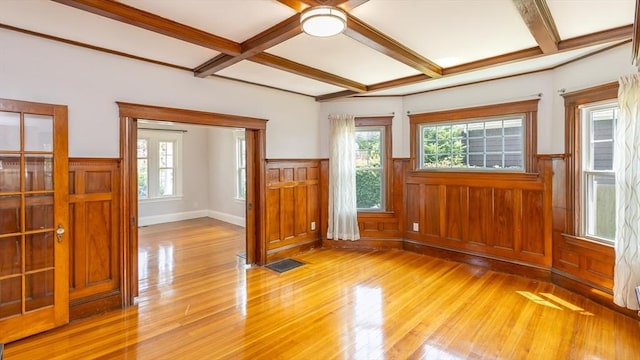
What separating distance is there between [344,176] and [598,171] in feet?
10.1

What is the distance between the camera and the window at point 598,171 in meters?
3.23

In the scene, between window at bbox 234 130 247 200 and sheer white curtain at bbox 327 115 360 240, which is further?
window at bbox 234 130 247 200

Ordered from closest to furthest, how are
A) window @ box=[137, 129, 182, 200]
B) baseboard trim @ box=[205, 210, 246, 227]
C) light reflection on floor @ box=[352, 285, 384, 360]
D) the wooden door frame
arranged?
light reflection on floor @ box=[352, 285, 384, 360] → the wooden door frame → baseboard trim @ box=[205, 210, 246, 227] → window @ box=[137, 129, 182, 200]

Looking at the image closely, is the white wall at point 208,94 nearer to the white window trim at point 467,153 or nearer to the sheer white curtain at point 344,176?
the white window trim at point 467,153

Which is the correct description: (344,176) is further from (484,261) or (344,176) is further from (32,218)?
(32,218)

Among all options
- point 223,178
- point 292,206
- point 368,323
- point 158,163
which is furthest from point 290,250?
point 158,163

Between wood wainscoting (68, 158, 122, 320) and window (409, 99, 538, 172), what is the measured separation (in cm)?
403

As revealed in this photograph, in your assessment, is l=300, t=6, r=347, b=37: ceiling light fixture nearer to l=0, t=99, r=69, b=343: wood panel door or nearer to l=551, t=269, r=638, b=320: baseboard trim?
l=0, t=99, r=69, b=343: wood panel door

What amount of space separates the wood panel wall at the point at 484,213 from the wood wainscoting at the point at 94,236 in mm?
3946

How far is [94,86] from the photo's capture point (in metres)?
3.03

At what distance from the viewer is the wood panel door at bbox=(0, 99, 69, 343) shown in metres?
2.55

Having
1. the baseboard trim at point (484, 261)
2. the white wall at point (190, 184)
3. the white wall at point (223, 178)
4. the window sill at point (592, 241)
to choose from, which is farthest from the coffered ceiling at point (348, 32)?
the white wall at point (190, 184)

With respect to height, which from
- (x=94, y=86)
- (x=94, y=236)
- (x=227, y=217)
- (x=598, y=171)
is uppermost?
(x=94, y=86)

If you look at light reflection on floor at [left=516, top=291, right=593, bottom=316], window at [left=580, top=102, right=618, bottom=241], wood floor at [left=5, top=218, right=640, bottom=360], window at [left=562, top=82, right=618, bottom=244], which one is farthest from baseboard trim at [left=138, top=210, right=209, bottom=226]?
window at [left=580, top=102, right=618, bottom=241]
